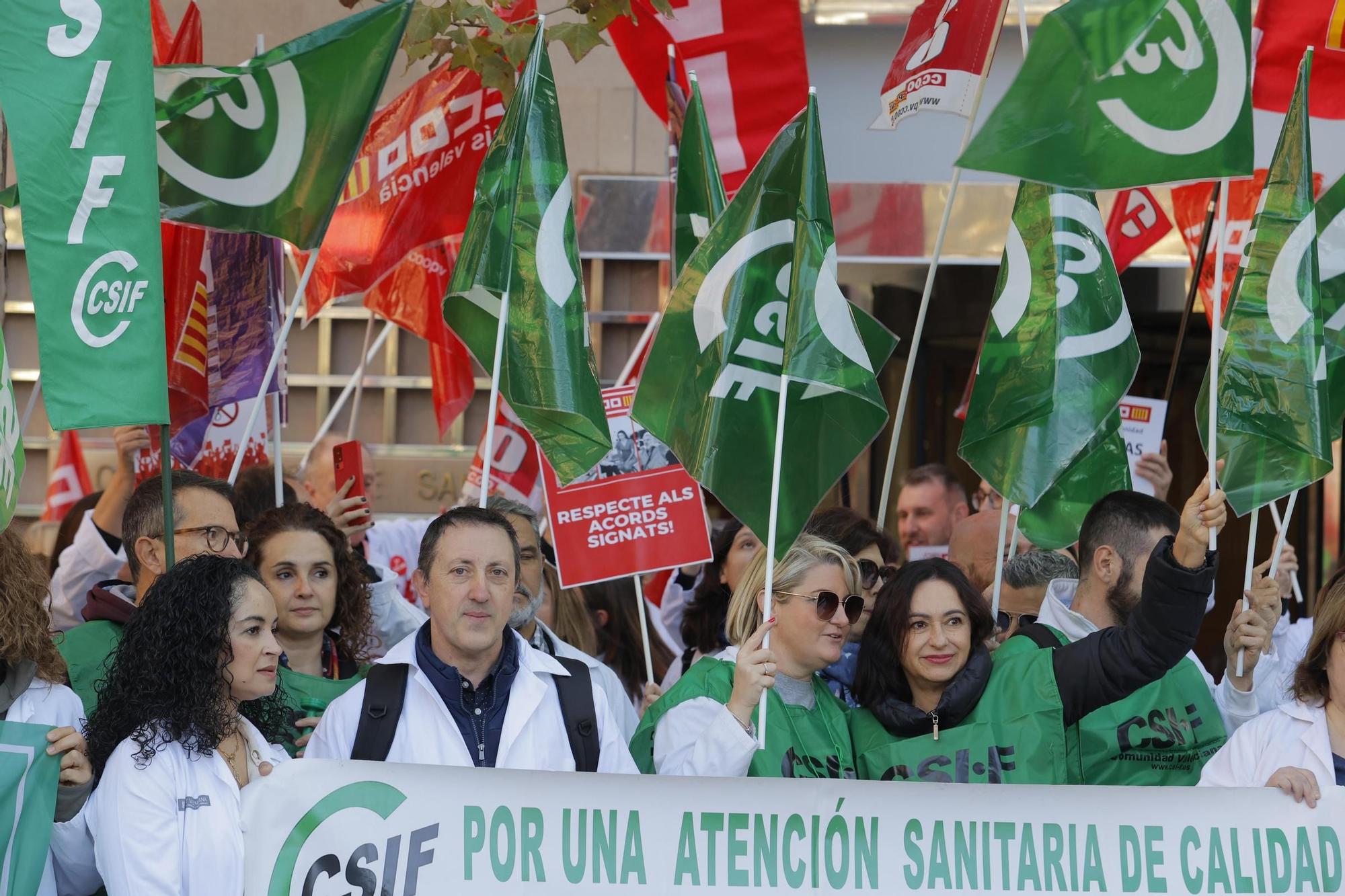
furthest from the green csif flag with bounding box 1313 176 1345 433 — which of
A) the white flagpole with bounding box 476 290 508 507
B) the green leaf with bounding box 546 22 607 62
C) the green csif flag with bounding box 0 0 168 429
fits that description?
the green csif flag with bounding box 0 0 168 429

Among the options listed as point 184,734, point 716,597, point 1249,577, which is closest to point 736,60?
point 716,597

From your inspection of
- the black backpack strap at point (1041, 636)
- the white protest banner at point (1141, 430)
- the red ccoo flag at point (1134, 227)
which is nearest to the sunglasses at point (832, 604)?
the black backpack strap at point (1041, 636)

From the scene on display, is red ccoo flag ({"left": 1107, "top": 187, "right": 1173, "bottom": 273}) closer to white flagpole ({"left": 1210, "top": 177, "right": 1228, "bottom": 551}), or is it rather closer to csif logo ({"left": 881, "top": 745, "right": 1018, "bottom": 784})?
white flagpole ({"left": 1210, "top": 177, "right": 1228, "bottom": 551})

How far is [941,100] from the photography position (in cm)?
596

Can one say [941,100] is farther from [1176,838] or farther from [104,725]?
[104,725]

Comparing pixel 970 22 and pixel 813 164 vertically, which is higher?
pixel 970 22

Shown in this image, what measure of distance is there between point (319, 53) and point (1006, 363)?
238 cm

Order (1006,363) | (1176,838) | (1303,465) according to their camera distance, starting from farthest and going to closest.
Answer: (1006,363), (1303,465), (1176,838)

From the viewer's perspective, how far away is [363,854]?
4082mm

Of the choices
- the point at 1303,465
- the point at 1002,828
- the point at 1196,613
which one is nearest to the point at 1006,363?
the point at 1303,465

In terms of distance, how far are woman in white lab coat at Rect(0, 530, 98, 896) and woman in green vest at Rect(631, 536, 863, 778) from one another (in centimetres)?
139

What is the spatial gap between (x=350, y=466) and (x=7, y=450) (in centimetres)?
234

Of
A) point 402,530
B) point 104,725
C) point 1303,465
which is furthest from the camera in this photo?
point 402,530

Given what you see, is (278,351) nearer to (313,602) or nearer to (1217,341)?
(313,602)
